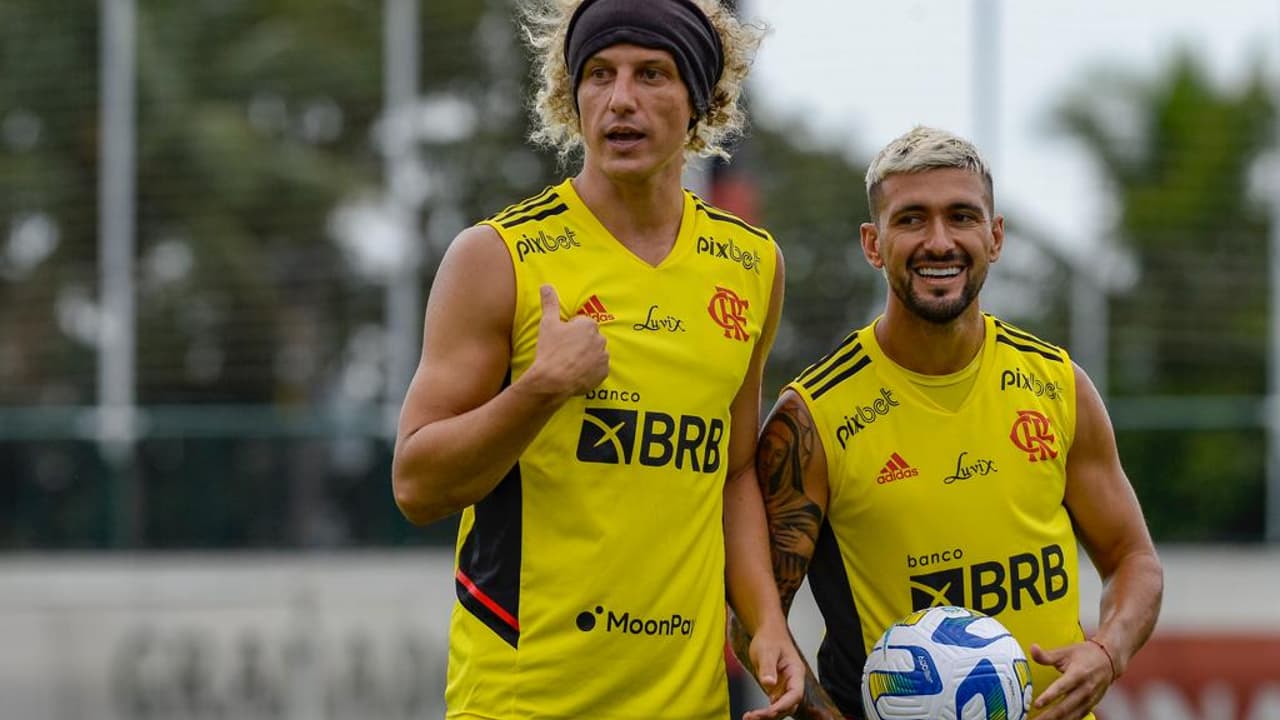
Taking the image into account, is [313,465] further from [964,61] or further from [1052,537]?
[1052,537]

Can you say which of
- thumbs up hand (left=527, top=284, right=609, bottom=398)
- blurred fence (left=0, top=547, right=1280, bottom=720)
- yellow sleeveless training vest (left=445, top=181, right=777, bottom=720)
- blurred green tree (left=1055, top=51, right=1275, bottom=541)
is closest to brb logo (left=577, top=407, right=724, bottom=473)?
yellow sleeveless training vest (left=445, top=181, right=777, bottom=720)

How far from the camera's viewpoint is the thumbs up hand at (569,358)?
3830mm

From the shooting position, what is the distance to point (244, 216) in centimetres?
2066

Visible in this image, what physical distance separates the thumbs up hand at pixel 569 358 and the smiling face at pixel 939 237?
855 millimetres

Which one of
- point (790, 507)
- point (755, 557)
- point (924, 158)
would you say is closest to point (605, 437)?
point (755, 557)

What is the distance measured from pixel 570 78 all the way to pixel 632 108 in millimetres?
316

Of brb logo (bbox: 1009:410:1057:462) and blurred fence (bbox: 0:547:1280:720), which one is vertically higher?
brb logo (bbox: 1009:410:1057:462)

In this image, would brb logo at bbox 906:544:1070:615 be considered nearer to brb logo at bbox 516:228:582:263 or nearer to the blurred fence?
brb logo at bbox 516:228:582:263

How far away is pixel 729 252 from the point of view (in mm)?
4379

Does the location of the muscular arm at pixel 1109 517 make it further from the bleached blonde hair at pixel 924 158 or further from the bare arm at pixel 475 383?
the bare arm at pixel 475 383

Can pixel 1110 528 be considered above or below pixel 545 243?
below

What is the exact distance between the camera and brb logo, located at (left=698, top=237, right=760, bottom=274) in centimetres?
434

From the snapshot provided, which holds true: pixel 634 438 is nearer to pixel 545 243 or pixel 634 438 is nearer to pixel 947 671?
pixel 545 243

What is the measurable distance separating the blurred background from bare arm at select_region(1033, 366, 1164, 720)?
8.16 metres
